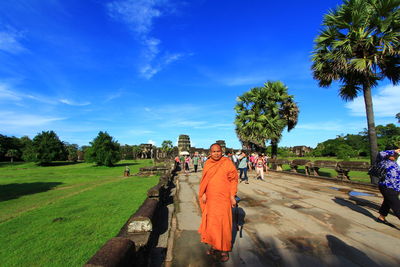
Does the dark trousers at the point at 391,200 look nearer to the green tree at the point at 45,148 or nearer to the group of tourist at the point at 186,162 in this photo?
the group of tourist at the point at 186,162

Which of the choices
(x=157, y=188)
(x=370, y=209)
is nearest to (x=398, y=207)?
(x=370, y=209)

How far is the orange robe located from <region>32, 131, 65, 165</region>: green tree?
4493cm

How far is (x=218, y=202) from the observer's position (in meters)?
3.07

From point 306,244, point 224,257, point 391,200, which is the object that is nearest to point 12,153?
point 224,257

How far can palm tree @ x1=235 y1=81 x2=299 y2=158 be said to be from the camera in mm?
17562

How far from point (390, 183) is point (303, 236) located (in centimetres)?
224

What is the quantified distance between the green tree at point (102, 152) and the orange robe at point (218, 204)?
2855cm

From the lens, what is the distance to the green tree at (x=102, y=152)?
28453 millimetres

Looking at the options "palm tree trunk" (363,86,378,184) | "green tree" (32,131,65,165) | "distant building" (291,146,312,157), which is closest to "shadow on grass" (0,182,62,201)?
"palm tree trunk" (363,86,378,184)

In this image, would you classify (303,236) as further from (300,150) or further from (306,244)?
(300,150)

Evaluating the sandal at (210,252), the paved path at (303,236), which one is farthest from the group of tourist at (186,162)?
the sandal at (210,252)

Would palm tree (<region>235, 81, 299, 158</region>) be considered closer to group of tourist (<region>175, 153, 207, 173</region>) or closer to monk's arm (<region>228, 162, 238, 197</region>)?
group of tourist (<region>175, 153, 207, 173</region>)

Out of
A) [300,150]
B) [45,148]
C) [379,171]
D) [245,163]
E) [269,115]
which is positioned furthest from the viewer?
[300,150]

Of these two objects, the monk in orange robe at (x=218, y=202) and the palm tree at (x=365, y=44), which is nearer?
the monk in orange robe at (x=218, y=202)
